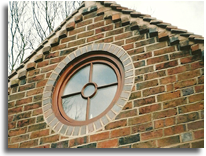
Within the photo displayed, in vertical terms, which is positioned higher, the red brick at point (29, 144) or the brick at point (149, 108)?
the brick at point (149, 108)

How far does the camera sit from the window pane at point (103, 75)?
480 cm

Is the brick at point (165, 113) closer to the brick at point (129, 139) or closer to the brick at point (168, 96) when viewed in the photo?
the brick at point (168, 96)

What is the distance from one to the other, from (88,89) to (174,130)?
161 cm

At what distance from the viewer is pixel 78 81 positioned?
5027 millimetres

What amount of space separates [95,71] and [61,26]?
1.38 m

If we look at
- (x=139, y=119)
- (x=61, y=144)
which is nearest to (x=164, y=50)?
(x=139, y=119)

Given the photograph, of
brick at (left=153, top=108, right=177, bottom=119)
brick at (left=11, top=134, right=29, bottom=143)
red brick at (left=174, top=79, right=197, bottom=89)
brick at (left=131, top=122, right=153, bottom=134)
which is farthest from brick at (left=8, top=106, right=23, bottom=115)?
red brick at (left=174, top=79, right=197, bottom=89)

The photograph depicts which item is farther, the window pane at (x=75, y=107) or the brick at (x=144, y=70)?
the window pane at (x=75, y=107)

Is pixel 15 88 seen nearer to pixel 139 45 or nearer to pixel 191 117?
pixel 139 45

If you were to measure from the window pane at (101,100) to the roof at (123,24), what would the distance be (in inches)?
44.6

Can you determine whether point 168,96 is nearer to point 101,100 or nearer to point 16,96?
point 101,100

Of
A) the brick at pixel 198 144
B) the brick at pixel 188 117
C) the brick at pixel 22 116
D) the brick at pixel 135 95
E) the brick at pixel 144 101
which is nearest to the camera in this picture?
the brick at pixel 198 144

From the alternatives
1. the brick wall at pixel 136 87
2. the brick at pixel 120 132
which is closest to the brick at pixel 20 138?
the brick wall at pixel 136 87

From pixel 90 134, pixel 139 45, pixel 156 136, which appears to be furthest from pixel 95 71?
pixel 156 136
